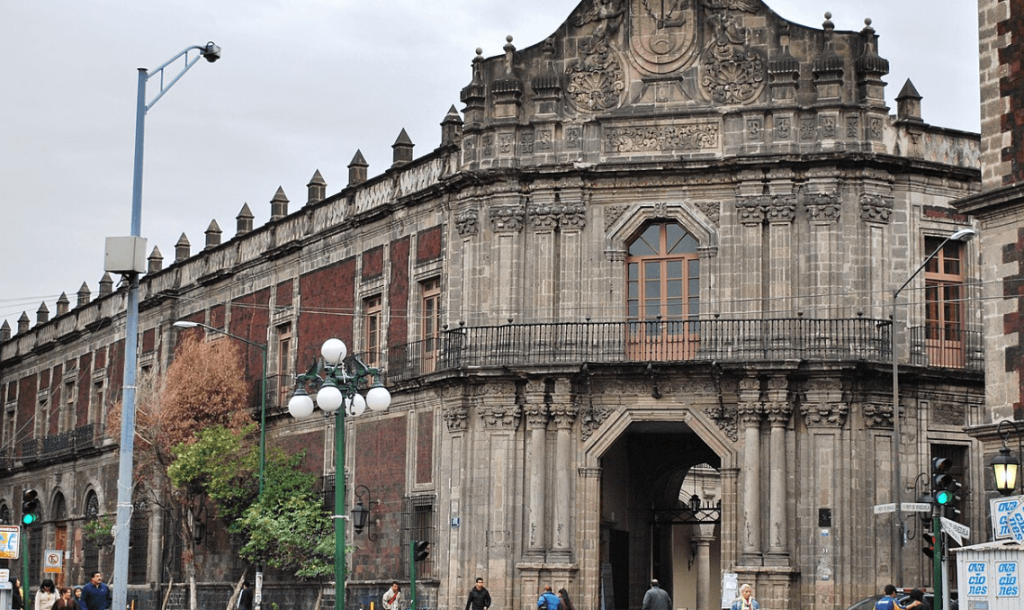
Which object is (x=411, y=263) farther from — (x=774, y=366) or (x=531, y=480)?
(x=774, y=366)

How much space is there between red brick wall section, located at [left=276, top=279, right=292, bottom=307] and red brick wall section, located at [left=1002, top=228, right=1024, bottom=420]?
85.8ft

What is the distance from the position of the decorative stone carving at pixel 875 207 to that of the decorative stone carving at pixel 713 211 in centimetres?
319

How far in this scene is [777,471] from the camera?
123 feet

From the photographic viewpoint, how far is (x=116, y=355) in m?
61.8

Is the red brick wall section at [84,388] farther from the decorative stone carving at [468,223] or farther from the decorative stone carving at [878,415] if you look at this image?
the decorative stone carving at [878,415]

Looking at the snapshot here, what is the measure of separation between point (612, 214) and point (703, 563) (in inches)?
879

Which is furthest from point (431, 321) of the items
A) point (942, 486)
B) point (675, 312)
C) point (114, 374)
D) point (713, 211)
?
point (114, 374)

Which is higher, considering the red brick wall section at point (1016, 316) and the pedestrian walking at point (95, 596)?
the red brick wall section at point (1016, 316)

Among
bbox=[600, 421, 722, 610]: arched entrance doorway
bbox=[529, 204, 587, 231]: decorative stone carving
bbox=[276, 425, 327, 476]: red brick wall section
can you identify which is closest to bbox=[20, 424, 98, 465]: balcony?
bbox=[276, 425, 327, 476]: red brick wall section

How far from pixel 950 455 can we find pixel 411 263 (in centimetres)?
1401

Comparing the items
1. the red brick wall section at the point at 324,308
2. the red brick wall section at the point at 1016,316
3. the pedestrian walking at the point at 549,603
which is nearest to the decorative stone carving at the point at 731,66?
the red brick wall section at the point at 324,308

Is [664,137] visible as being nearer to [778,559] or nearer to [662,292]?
[662,292]

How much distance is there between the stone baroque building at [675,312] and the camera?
37750 mm

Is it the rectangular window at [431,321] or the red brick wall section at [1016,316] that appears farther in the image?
the rectangular window at [431,321]
